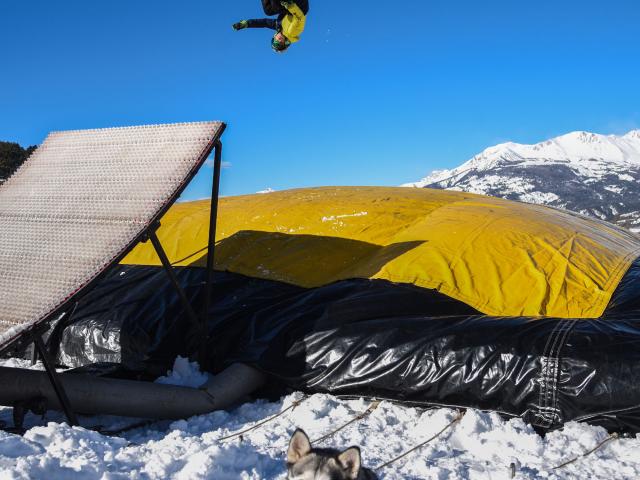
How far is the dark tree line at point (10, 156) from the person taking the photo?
38.1 m

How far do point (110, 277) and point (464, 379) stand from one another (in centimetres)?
567

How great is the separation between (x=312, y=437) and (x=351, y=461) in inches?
81.7

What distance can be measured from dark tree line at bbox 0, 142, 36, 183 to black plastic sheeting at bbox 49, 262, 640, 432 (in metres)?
36.2

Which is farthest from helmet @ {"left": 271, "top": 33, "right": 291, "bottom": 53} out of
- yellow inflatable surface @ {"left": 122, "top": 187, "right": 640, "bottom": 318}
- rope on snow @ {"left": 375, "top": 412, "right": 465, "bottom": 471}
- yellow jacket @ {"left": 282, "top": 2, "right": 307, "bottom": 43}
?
rope on snow @ {"left": 375, "top": 412, "right": 465, "bottom": 471}

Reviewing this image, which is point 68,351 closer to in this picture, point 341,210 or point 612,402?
point 341,210

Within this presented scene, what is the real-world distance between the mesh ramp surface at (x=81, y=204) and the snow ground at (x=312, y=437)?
1241mm

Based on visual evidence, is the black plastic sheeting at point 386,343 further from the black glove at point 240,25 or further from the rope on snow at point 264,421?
the black glove at point 240,25

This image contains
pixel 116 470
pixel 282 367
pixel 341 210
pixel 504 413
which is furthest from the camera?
pixel 341 210

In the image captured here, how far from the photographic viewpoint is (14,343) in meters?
4.38

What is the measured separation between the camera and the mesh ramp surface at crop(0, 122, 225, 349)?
486 cm

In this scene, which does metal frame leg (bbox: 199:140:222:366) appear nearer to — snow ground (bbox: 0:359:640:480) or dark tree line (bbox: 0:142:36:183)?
snow ground (bbox: 0:359:640:480)

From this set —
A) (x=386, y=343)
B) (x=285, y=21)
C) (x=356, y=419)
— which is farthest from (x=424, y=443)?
(x=285, y=21)

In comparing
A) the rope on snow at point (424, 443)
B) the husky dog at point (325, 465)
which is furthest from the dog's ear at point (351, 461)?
the rope on snow at point (424, 443)

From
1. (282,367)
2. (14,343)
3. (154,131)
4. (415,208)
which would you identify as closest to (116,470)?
(14,343)
